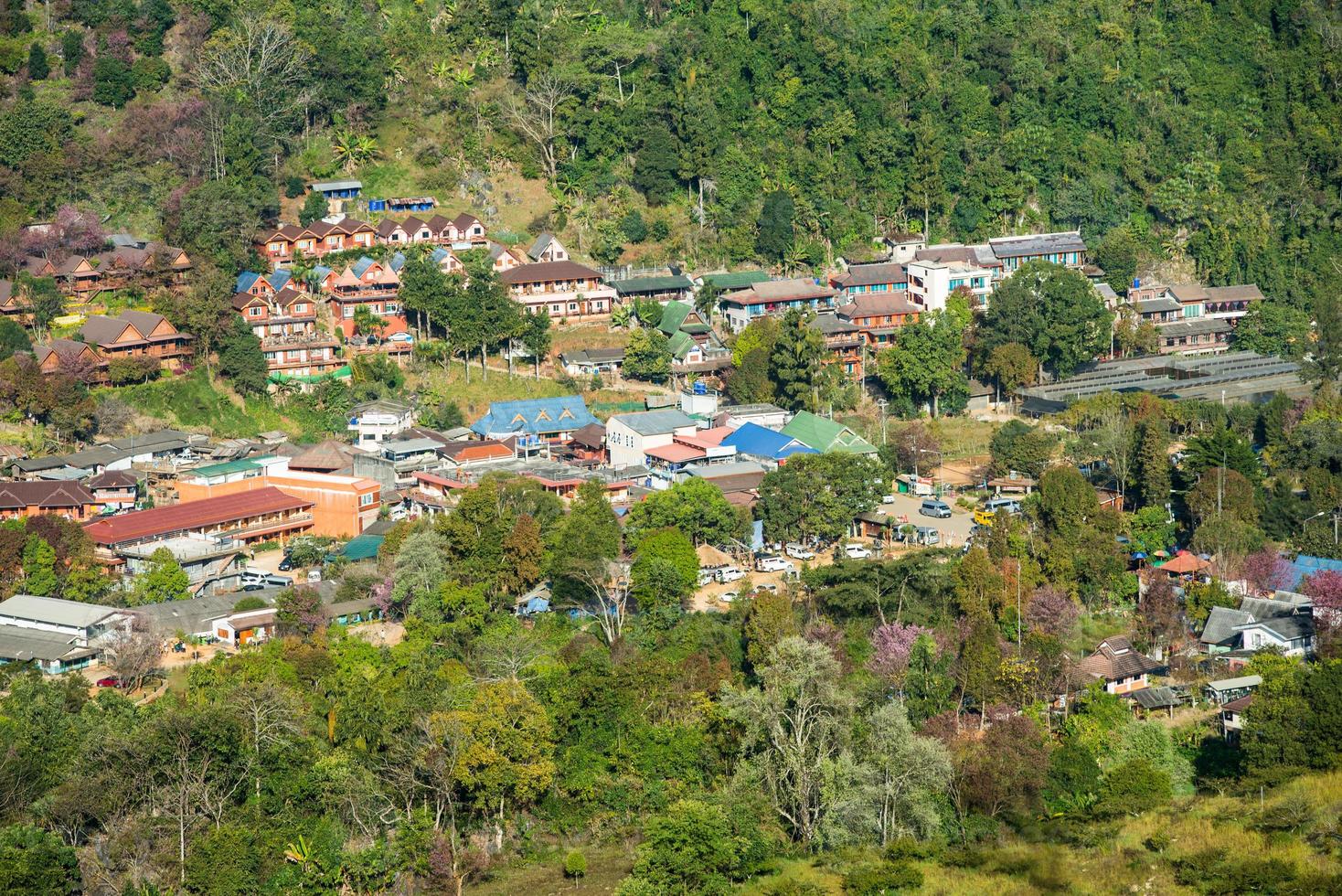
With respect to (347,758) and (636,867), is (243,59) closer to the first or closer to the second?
(347,758)

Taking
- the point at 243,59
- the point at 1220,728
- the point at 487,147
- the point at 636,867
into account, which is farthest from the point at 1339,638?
the point at 243,59

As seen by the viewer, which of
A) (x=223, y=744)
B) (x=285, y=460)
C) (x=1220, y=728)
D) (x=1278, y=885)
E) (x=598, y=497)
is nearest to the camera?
(x=1278, y=885)

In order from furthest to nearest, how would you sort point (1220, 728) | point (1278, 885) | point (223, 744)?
point (1220, 728) < point (223, 744) < point (1278, 885)

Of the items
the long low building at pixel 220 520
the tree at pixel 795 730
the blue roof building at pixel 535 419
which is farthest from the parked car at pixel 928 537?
the long low building at pixel 220 520

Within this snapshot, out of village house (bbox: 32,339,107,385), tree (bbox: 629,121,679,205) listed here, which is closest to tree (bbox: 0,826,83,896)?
village house (bbox: 32,339,107,385)

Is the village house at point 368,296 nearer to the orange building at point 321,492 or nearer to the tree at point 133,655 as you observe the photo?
the orange building at point 321,492
